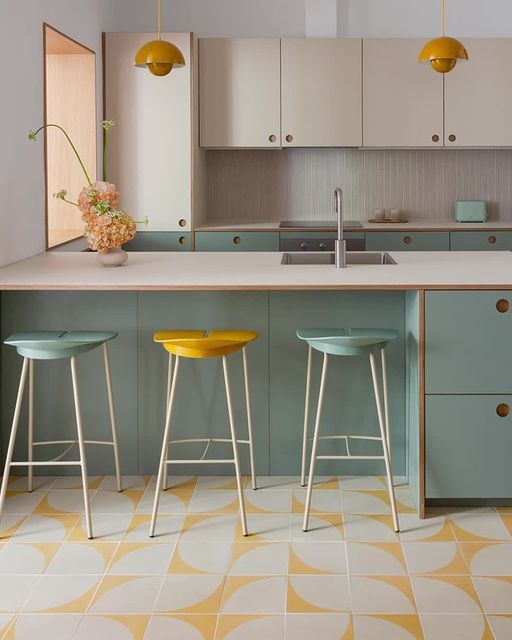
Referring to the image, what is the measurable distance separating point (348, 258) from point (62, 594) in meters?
2.39

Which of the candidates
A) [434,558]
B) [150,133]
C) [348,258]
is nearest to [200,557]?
[434,558]

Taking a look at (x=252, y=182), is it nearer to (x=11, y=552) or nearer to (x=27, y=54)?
(x=27, y=54)

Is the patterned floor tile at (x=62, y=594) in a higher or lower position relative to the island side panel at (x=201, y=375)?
lower

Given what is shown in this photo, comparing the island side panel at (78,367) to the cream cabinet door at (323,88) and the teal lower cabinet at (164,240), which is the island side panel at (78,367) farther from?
the cream cabinet door at (323,88)

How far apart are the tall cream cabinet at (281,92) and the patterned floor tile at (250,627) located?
162 inches

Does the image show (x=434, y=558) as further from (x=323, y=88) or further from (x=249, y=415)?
(x=323, y=88)

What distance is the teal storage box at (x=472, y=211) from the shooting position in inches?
259

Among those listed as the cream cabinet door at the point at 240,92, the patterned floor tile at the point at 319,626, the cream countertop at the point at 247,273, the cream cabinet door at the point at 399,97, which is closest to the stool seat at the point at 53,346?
the cream countertop at the point at 247,273

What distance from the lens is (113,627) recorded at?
Answer: 2.81 m

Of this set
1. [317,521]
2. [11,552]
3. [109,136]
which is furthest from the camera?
[109,136]

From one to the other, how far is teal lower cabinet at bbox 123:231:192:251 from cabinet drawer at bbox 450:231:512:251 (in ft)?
5.70

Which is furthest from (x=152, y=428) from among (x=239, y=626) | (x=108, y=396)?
(x=239, y=626)

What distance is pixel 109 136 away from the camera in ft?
20.6

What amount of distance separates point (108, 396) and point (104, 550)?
807 mm
